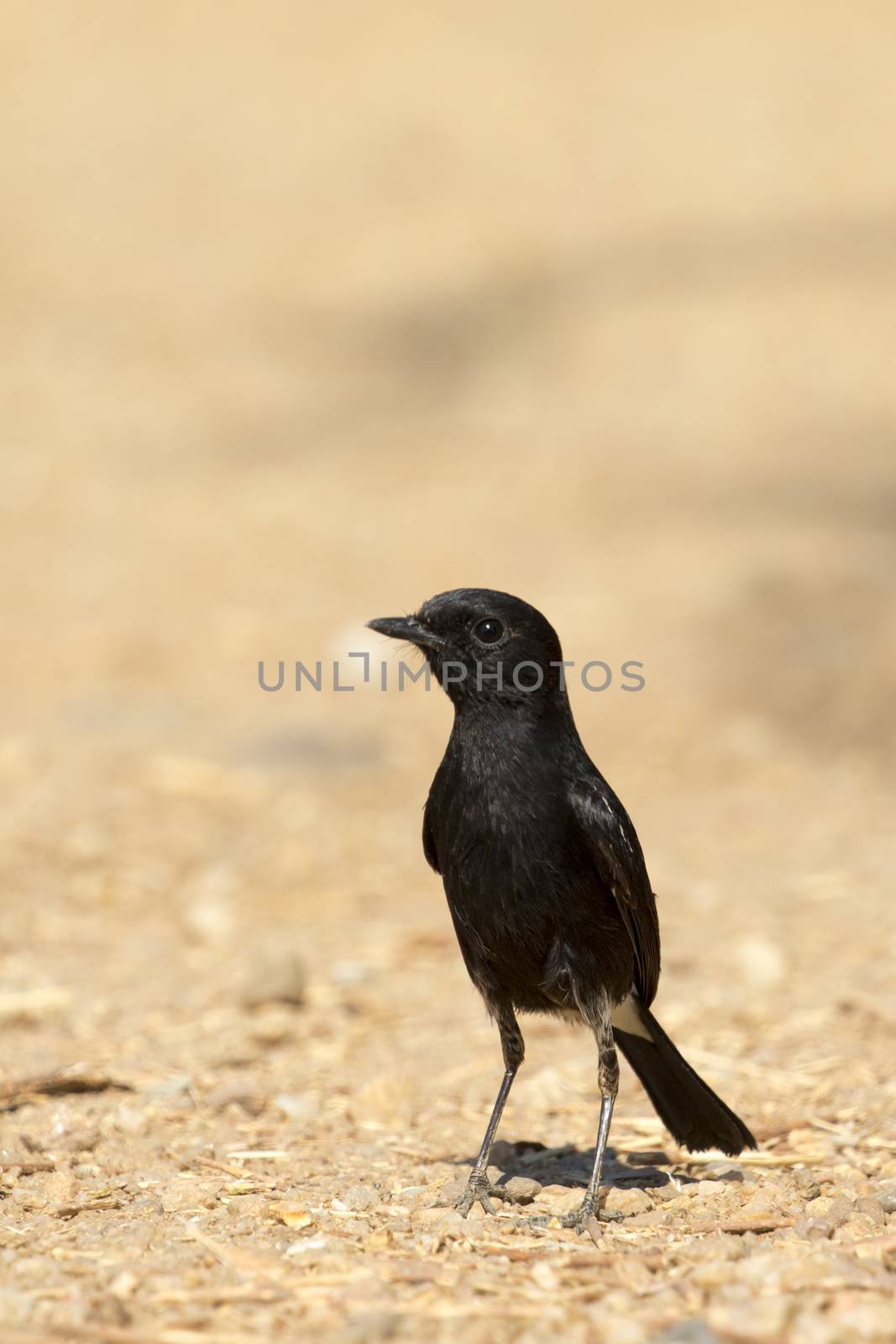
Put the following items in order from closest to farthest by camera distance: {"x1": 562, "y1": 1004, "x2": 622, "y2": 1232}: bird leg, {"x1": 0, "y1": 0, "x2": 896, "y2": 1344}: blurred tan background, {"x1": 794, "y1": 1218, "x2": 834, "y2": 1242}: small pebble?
1. {"x1": 794, "y1": 1218, "x2": 834, "y2": 1242}: small pebble
2. {"x1": 562, "y1": 1004, "x2": 622, "y2": 1232}: bird leg
3. {"x1": 0, "y1": 0, "x2": 896, "y2": 1344}: blurred tan background

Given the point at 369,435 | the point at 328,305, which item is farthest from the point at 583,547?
the point at 328,305

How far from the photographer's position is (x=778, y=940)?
290 inches

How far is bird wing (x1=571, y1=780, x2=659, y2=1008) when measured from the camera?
4.33m

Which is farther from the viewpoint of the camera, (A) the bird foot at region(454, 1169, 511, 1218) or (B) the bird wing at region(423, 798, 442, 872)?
(B) the bird wing at region(423, 798, 442, 872)

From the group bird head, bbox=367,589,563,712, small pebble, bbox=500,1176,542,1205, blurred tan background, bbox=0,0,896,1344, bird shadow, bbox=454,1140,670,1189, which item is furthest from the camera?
blurred tan background, bbox=0,0,896,1344

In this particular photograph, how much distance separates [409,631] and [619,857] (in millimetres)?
897

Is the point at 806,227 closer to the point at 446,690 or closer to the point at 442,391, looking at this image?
the point at 442,391

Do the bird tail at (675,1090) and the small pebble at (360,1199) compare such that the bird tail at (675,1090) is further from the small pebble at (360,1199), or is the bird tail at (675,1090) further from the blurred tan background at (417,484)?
the small pebble at (360,1199)

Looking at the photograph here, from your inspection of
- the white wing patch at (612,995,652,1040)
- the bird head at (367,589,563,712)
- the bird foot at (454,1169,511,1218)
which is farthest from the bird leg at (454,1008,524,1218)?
the bird head at (367,589,563,712)

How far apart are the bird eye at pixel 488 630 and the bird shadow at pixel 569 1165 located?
1.60m

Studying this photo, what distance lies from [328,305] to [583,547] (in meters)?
6.52

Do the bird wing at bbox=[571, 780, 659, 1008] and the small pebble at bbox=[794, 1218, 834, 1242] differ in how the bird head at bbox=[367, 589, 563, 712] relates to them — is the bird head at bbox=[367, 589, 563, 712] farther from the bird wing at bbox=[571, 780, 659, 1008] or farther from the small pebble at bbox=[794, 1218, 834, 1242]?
the small pebble at bbox=[794, 1218, 834, 1242]

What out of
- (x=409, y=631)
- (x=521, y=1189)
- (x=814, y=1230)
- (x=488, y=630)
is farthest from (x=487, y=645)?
(x=814, y=1230)

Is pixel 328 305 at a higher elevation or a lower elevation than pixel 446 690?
higher
